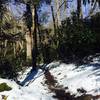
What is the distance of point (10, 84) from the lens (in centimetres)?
1491

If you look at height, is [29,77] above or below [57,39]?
below

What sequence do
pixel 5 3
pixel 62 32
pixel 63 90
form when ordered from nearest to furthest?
pixel 63 90, pixel 5 3, pixel 62 32

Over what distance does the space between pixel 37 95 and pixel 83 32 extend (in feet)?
48.1

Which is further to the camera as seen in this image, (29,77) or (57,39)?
(57,39)

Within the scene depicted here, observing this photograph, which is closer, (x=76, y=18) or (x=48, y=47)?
(x=76, y=18)

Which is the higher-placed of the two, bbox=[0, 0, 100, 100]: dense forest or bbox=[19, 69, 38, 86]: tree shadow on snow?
bbox=[0, 0, 100, 100]: dense forest

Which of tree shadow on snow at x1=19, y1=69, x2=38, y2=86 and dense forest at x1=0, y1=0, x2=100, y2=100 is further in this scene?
tree shadow on snow at x1=19, y1=69, x2=38, y2=86

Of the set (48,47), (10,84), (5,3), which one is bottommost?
(48,47)

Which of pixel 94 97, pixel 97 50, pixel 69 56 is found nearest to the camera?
pixel 94 97

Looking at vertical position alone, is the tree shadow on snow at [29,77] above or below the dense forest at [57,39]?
below

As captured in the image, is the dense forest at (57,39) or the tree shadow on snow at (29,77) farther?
the tree shadow on snow at (29,77)

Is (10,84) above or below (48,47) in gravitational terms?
above

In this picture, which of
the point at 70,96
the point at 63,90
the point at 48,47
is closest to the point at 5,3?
the point at 63,90

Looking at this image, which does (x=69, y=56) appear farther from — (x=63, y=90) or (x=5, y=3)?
(x=63, y=90)
